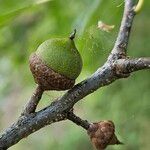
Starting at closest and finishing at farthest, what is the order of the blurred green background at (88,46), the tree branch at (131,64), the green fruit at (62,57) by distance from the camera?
the tree branch at (131,64)
the green fruit at (62,57)
the blurred green background at (88,46)

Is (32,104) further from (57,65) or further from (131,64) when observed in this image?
(131,64)

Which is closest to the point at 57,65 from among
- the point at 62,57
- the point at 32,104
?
the point at 62,57

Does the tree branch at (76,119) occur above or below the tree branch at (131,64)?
below

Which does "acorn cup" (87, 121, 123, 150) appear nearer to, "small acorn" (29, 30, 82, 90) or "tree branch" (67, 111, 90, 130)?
"tree branch" (67, 111, 90, 130)

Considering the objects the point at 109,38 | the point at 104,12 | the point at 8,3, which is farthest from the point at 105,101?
the point at 109,38

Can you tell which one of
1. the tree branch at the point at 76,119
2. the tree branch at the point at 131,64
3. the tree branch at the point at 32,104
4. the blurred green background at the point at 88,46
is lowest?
the blurred green background at the point at 88,46

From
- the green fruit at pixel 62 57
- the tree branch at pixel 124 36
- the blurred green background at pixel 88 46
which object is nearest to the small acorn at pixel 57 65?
the green fruit at pixel 62 57

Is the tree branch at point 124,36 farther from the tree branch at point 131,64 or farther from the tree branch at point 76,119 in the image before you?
the tree branch at point 76,119

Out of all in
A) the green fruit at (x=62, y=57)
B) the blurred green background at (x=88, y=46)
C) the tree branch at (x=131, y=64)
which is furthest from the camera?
the blurred green background at (x=88, y=46)
